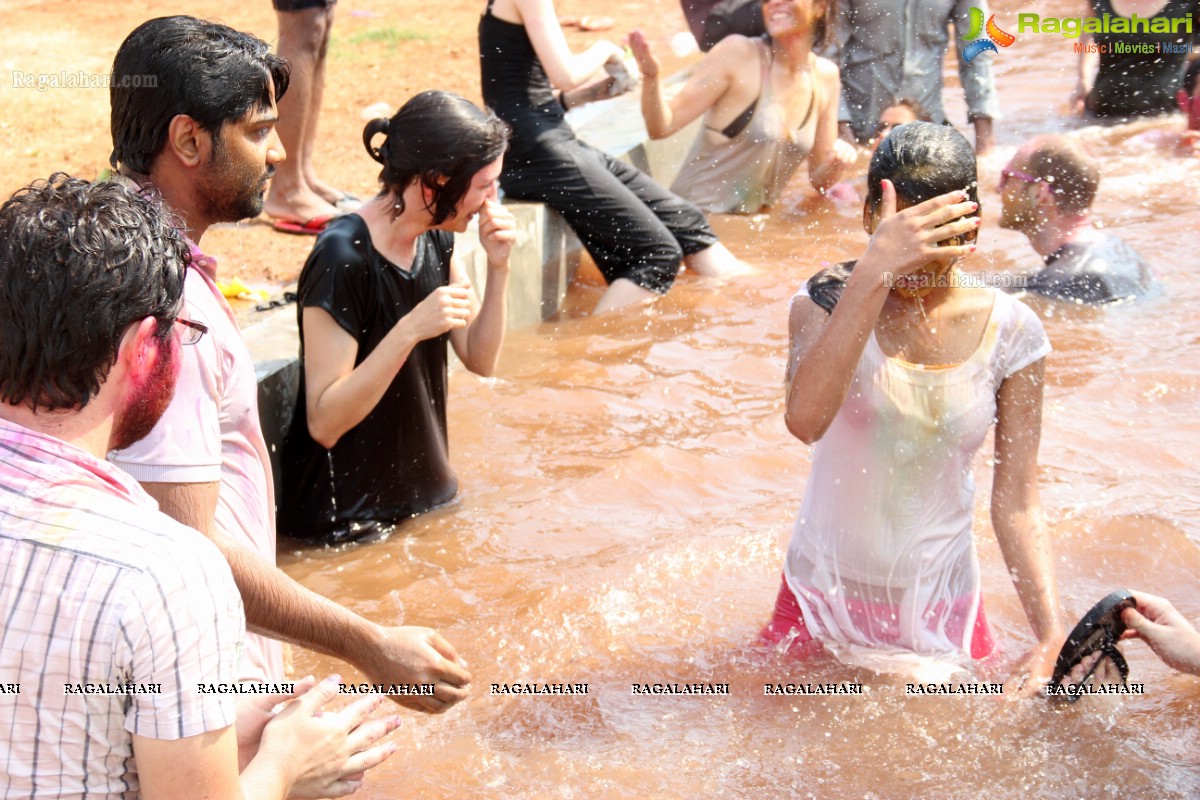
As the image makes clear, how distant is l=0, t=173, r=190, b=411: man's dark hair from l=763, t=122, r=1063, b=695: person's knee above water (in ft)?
4.81

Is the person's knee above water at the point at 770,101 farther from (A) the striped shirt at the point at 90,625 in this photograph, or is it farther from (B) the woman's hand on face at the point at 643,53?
(A) the striped shirt at the point at 90,625

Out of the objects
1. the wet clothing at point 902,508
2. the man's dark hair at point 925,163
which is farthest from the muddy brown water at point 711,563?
the man's dark hair at point 925,163

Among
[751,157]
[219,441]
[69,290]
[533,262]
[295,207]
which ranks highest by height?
[69,290]

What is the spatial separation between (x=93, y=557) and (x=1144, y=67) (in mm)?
9451

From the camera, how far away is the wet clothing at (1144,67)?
9188 millimetres

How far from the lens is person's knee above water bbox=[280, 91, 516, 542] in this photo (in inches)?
145

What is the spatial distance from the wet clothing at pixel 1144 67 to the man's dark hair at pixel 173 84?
8.34 meters

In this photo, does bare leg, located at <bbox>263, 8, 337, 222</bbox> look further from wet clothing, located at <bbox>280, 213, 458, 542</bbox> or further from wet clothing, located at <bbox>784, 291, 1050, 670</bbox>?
wet clothing, located at <bbox>784, 291, 1050, 670</bbox>

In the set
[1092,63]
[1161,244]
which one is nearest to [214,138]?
[1161,244]

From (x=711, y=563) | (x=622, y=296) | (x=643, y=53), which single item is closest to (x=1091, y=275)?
(x=622, y=296)

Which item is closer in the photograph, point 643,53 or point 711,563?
point 711,563

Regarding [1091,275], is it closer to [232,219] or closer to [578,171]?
[578,171]

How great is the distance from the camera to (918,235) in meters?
2.54

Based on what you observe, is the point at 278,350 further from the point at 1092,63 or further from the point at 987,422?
the point at 1092,63
